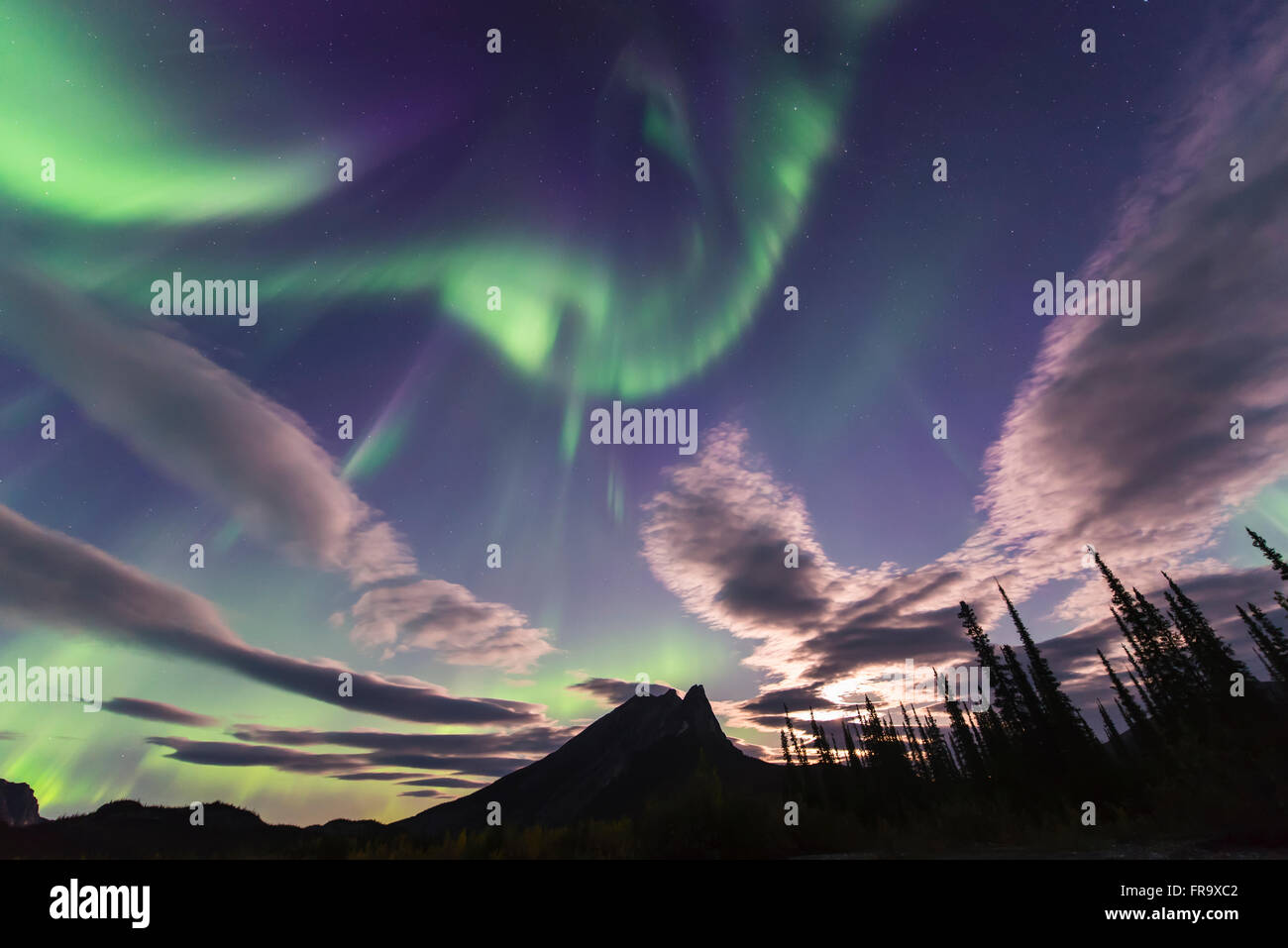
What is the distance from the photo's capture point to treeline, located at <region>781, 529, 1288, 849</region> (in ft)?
50.3

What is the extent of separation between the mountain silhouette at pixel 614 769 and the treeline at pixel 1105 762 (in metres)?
56.3

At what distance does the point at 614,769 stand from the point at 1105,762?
13618 centimetres

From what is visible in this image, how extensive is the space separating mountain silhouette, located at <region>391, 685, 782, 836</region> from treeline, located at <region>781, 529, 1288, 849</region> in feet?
185

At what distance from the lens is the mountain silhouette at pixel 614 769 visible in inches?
5162

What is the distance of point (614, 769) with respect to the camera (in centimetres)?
14800

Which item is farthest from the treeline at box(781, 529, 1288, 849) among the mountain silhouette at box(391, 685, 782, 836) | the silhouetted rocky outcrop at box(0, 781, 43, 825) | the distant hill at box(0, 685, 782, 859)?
the silhouetted rocky outcrop at box(0, 781, 43, 825)

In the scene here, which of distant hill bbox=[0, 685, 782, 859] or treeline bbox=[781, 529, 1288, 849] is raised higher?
treeline bbox=[781, 529, 1288, 849]

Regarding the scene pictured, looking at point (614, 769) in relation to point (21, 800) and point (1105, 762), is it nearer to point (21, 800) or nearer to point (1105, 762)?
point (21, 800)

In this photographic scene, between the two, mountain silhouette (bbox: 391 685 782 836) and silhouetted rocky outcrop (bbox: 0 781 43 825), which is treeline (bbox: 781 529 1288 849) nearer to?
mountain silhouette (bbox: 391 685 782 836)

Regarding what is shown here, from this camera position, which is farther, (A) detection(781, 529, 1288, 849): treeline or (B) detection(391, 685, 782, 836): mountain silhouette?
(B) detection(391, 685, 782, 836): mountain silhouette
